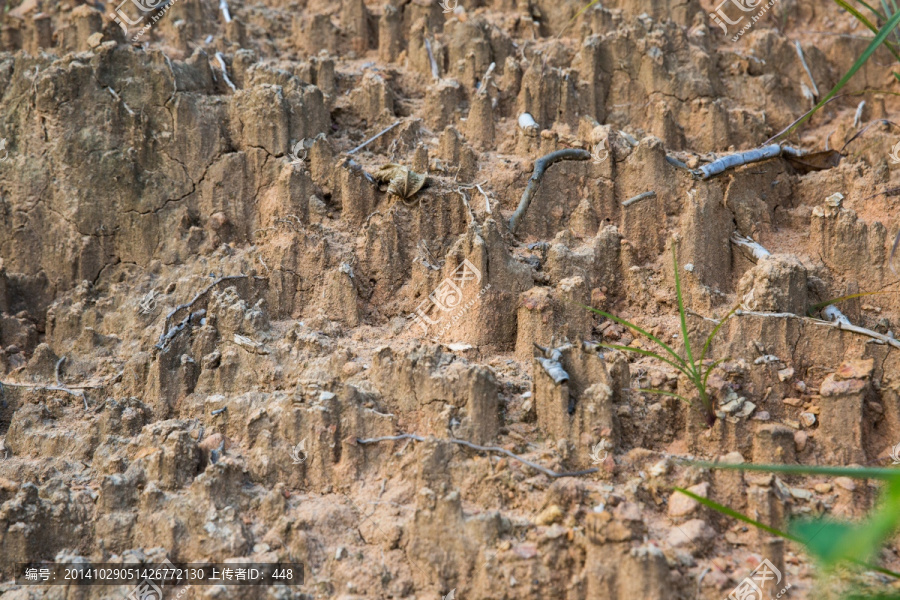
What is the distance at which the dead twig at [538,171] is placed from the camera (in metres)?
5.81

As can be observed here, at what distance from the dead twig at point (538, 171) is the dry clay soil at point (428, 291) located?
0.06 metres

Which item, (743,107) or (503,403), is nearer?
(503,403)

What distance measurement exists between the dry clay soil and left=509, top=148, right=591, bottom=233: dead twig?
0.21 ft

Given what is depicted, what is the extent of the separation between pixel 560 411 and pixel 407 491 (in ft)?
3.09

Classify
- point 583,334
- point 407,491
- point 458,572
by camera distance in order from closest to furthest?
point 458,572 → point 407,491 → point 583,334

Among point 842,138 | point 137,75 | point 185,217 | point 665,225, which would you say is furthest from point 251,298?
point 842,138

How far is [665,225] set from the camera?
5785 mm

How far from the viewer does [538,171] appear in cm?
588

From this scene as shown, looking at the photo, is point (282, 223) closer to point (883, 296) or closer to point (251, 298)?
point (251, 298)

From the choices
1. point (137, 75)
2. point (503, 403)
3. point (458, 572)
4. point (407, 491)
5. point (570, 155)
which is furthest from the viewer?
point (137, 75)

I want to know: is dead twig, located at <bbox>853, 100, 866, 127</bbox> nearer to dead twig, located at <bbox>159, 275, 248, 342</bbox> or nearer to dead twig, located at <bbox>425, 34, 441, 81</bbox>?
dead twig, located at <bbox>425, 34, 441, 81</bbox>

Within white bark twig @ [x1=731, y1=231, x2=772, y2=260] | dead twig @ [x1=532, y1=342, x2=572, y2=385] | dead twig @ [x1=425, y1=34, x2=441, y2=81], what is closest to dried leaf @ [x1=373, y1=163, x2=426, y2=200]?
dead twig @ [x1=425, y1=34, x2=441, y2=81]

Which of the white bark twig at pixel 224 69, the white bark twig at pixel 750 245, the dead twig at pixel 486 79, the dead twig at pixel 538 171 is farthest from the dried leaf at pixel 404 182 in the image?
the white bark twig at pixel 750 245

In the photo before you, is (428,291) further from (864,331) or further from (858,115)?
(858,115)
